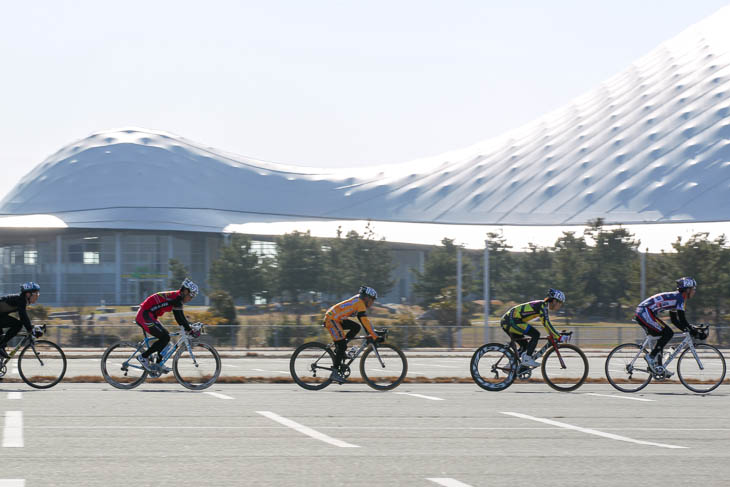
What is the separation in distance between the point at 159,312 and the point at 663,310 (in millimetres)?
7613

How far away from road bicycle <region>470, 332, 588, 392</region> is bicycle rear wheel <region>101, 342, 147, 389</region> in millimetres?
5045

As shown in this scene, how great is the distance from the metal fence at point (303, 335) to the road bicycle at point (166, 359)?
22827 mm

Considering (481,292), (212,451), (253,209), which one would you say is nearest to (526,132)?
(253,209)

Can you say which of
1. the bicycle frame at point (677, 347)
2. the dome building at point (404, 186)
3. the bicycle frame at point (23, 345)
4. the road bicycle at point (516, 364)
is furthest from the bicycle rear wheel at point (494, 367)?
the dome building at point (404, 186)

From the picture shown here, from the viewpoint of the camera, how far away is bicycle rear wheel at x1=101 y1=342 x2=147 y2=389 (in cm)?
1588

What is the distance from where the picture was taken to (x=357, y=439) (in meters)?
9.65

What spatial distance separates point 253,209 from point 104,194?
1498 cm

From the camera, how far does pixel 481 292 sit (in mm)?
74375

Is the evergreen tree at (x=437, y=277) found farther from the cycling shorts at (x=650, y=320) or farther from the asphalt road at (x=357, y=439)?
the asphalt road at (x=357, y=439)

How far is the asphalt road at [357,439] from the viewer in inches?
293

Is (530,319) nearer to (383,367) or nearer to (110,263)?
(383,367)

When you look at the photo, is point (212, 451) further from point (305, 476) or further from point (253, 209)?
point (253, 209)

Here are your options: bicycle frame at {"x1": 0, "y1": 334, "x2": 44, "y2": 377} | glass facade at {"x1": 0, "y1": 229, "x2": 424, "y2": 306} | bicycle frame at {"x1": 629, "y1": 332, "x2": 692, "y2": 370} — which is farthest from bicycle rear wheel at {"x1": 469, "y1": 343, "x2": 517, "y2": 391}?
glass facade at {"x1": 0, "y1": 229, "x2": 424, "y2": 306}

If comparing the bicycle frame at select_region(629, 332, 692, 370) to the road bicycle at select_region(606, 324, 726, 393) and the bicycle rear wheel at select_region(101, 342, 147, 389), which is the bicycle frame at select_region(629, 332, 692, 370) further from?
the bicycle rear wheel at select_region(101, 342, 147, 389)
